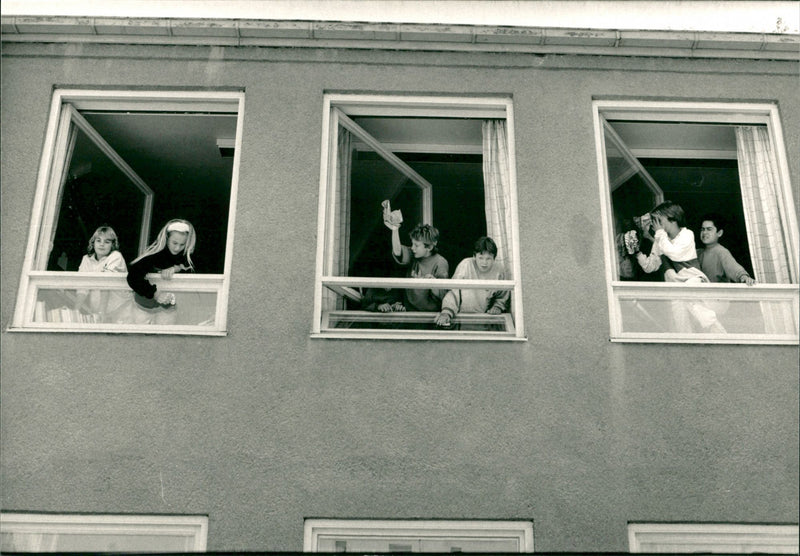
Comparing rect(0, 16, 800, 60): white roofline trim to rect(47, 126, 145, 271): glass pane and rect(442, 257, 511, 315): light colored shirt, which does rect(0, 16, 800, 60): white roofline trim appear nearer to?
rect(47, 126, 145, 271): glass pane

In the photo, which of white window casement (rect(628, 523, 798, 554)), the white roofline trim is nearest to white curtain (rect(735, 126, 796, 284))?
the white roofline trim

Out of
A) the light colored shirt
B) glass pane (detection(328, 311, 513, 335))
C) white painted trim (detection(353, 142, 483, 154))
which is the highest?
white painted trim (detection(353, 142, 483, 154))

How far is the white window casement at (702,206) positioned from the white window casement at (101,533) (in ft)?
12.2

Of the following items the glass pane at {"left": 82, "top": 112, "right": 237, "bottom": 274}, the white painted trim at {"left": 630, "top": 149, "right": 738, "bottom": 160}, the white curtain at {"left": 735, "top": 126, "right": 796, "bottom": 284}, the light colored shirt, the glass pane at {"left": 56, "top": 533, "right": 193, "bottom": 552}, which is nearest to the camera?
the glass pane at {"left": 56, "top": 533, "right": 193, "bottom": 552}

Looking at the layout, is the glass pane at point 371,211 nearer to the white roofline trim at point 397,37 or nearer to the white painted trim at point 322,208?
the white painted trim at point 322,208

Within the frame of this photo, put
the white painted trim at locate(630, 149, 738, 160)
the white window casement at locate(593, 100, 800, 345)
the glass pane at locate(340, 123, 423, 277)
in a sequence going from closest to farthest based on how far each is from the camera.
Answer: the white window casement at locate(593, 100, 800, 345) → the glass pane at locate(340, 123, 423, 277) → the white painted trim at locate(630, 149, 738, 160)

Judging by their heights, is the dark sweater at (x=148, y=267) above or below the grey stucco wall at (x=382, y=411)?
above

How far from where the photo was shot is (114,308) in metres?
6.75

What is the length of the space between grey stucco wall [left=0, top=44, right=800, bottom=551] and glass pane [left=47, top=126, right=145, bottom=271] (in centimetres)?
42

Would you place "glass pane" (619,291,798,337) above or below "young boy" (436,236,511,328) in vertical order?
below

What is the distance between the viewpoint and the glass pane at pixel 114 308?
6684 mm

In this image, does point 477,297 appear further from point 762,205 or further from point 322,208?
point 762,205

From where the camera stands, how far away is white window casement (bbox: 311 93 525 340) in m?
6.77

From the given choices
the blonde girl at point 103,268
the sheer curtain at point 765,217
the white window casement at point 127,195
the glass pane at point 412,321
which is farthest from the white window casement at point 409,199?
the sheer curtain at point 765,217
